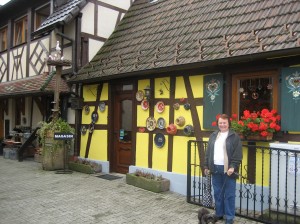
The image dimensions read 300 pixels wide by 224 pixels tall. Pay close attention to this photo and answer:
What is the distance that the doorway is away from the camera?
8438mm

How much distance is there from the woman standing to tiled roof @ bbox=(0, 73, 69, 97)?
584 cm

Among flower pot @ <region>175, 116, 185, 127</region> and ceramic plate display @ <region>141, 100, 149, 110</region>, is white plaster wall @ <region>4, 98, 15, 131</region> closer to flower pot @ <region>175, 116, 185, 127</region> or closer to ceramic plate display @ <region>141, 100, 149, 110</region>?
ceramic plate display @ <region>141, 100, 149, 110</region>

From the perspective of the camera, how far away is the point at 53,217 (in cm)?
516

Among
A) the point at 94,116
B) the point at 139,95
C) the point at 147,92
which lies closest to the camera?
the point at 147,92

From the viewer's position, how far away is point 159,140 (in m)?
7.36

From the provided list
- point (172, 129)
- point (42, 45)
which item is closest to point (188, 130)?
point (172, 129)

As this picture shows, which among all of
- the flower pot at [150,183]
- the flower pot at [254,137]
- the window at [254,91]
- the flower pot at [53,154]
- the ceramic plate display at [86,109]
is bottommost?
the flower pot at [150,183]

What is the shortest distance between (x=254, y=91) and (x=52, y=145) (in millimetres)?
5566

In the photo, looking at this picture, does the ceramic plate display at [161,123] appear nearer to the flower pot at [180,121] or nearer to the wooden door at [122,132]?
the flower pot at [180,121]

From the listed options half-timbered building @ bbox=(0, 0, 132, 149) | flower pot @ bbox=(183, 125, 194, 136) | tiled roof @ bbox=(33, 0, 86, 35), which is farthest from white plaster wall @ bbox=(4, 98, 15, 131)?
flower pot @ bbox=(183, 125, 194, 136)

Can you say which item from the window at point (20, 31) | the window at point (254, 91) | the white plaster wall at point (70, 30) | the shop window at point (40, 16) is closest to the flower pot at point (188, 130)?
the window at point (254, 91)

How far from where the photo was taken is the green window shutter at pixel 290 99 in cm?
518

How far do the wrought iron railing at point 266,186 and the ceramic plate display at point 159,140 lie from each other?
1159mm

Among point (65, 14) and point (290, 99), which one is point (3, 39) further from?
point (290, 99)
